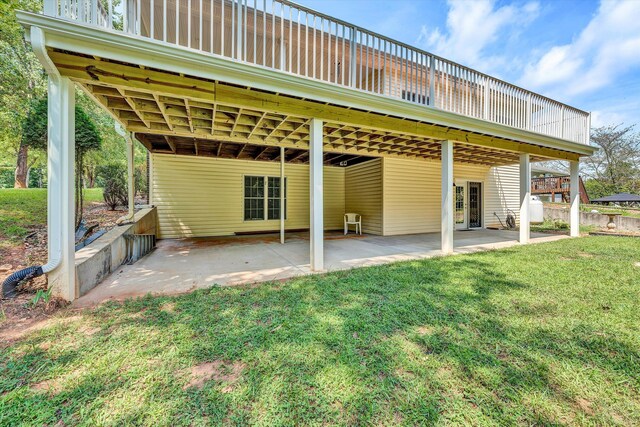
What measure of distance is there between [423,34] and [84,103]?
48.5 ft

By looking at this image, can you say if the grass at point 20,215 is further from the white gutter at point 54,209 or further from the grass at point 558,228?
the grass at point 558,228

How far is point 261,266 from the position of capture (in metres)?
4.47

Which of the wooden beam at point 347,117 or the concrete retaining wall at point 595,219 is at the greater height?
the wooden beam at point 347,117

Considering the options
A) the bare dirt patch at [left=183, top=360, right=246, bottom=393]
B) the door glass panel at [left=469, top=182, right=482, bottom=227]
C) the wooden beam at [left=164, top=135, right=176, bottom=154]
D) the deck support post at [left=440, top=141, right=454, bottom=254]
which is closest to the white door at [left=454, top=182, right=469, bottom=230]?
the door glass panel at [left=469, top=182, right=482, bottom=227]

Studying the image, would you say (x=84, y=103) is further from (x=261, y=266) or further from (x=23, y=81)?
(x=261, y=266)

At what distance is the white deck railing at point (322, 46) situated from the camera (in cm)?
306

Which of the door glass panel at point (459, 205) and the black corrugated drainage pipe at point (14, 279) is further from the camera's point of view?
the door glass panel at point (459, 205)

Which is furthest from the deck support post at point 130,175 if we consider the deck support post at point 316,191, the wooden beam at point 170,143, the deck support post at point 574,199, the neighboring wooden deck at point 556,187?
the neighboring wooden deck at point 556,187

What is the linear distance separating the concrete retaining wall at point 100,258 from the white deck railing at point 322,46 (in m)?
2.66

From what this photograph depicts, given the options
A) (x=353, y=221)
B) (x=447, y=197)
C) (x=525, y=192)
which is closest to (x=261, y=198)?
(x=353, y=221)

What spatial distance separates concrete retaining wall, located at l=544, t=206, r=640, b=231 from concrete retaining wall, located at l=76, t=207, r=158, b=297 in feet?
50.8

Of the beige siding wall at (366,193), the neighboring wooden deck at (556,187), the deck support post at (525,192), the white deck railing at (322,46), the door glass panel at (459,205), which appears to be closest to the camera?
the white deck railing at (322,46)

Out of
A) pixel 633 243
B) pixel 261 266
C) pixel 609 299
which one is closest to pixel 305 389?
pixel 261 266

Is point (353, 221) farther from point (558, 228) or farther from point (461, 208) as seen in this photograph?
point (558, 228)
